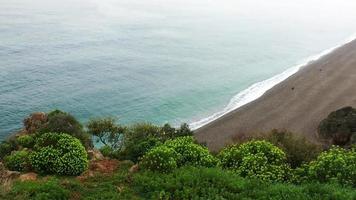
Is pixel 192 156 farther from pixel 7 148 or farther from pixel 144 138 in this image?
pixel 7 148

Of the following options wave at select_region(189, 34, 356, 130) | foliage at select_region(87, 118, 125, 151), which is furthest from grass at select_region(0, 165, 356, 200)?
wave at select_region(189, 34, 356, 130)

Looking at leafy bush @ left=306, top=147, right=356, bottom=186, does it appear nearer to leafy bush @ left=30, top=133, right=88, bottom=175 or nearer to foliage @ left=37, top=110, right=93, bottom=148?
leafy bush @ left=30, top=133, right=88, bottom=175

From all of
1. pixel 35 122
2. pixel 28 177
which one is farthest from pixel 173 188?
pixel 35 122

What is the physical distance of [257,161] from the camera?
26.1 meters

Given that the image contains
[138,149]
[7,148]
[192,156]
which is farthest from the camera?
[7,148]

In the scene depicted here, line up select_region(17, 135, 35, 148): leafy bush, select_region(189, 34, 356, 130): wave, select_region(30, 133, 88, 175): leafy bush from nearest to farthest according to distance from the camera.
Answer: select_region(30, 133, 88, 175): leafy bush
select_region(17, 135, 35, 148): leafy bush
select_region(189, 34, 356, 130): wave

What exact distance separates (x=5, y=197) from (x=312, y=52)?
8233cm

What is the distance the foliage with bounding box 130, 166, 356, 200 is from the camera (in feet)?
73.7

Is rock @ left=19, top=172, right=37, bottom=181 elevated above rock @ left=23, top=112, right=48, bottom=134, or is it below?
below

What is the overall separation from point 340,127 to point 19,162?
98.4ft

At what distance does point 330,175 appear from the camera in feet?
81.8

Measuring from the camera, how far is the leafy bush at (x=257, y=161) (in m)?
25.4

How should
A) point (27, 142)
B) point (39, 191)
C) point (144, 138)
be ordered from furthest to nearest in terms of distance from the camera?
point (144, 138)
point (27, 142)
point (39, 191)

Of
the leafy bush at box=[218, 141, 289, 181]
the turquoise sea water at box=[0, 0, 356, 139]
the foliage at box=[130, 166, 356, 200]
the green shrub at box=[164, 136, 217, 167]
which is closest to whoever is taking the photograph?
the foliage at box=[130, 166, 356, 200]
